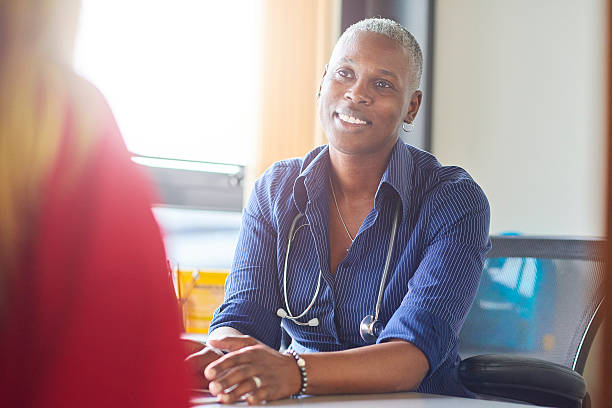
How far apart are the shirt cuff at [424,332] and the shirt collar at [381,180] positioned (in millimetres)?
280

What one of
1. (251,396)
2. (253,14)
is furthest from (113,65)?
(251,396)

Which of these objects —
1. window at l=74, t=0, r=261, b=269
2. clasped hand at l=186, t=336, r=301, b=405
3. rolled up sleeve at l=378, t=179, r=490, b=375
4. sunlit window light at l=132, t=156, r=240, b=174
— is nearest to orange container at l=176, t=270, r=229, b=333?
window at l=74, t=0, r=261, b=269

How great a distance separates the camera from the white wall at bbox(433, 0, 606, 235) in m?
2.88

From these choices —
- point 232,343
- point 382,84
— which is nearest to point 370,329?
point 232,343

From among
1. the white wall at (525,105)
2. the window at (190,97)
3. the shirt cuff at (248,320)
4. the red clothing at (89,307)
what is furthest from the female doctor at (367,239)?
the window at (190,97)

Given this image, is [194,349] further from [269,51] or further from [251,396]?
[269,51]

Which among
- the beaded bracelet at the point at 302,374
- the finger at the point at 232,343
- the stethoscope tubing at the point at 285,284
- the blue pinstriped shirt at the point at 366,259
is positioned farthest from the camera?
the stethoscope tubing at the point at 285,284

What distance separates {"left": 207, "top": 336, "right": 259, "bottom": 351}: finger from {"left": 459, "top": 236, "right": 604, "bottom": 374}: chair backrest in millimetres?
727

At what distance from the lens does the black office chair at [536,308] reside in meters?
1.50

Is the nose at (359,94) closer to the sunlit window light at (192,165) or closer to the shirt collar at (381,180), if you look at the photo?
the shirt collar at (381,180)

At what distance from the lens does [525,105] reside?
124 inches

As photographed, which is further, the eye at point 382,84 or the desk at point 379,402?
the eye at point 382,84

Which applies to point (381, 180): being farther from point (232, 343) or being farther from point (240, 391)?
point (240, 391)

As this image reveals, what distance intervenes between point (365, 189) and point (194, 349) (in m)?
0.65
